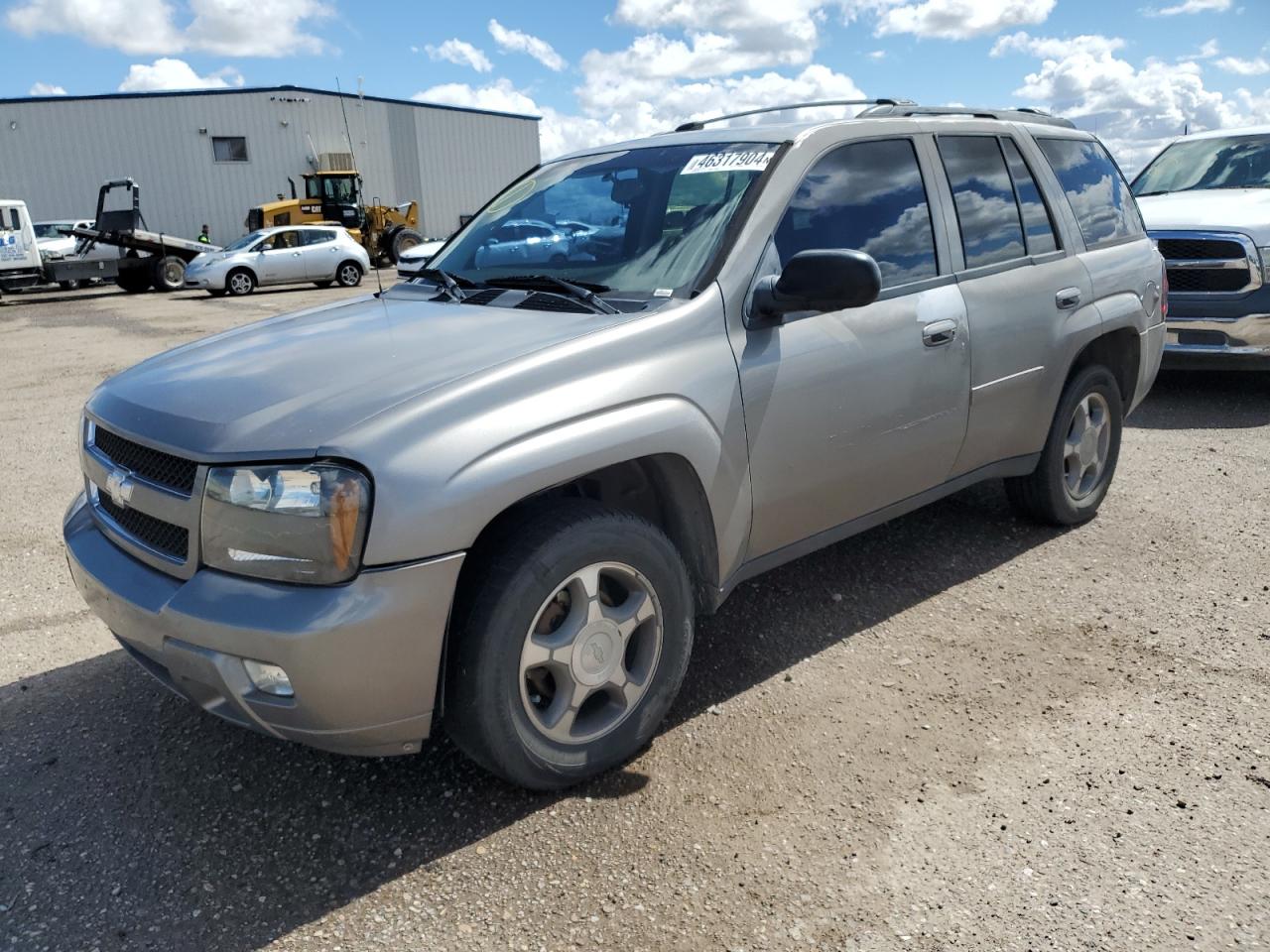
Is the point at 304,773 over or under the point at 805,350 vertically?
under

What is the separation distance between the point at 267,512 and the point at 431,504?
1.24ft

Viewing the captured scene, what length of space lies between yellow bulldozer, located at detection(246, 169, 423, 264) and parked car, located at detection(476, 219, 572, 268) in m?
25.6

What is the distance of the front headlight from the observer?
227cm

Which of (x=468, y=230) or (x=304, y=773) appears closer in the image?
(x=304, y=773)

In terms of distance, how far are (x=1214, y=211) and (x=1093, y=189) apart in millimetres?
3800

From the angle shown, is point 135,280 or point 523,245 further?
point 135,280

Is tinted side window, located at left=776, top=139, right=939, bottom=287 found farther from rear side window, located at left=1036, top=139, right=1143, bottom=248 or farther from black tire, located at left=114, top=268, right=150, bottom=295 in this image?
black tire, located at left=114, top=268, right=150, bottom=295

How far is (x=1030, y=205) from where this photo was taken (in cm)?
419

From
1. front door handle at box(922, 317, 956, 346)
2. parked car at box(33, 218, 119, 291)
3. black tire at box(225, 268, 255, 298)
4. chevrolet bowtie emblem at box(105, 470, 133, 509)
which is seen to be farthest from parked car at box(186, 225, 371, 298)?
front door handle at box(922, 317, 956, 346)

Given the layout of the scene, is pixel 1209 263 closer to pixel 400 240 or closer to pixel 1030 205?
pixel 1030 205

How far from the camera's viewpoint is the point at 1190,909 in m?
2.32

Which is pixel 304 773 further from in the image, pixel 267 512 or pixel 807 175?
pixel 807 175

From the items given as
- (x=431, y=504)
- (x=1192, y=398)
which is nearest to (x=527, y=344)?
(x=431, y=504)

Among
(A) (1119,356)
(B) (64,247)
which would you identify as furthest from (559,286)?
(B) (64,247)
